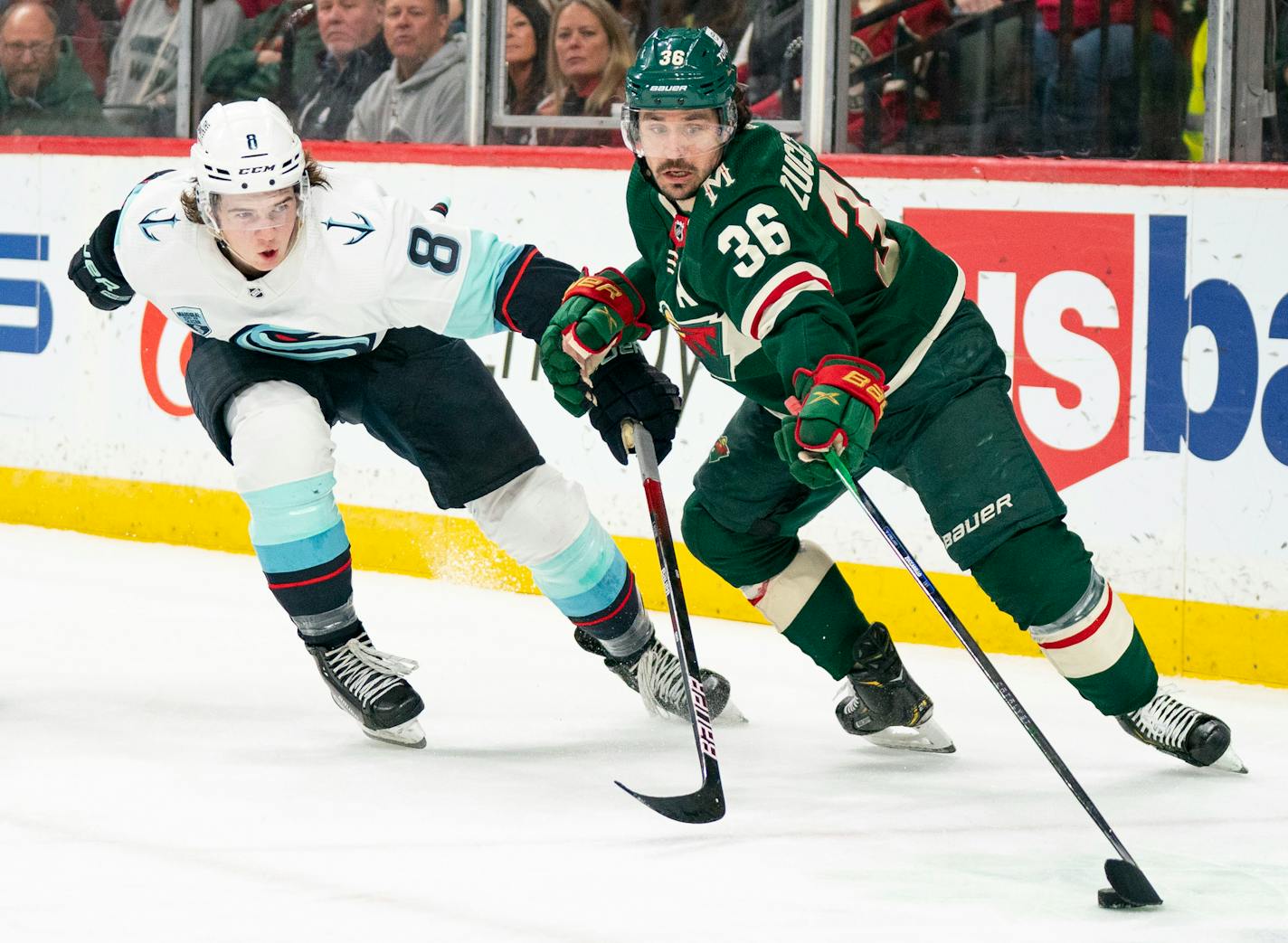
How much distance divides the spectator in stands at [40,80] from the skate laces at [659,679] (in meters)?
2.95

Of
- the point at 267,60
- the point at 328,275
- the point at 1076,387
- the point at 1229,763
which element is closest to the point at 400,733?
the point at 328,275

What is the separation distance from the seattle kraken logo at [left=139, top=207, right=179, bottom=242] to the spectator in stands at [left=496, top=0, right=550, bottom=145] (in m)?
1.73

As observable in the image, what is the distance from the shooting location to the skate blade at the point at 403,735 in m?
2.95

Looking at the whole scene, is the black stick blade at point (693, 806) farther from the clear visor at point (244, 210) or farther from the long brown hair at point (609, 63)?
the long brown hair at point (609, 63)

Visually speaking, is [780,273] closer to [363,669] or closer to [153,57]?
[363,669]

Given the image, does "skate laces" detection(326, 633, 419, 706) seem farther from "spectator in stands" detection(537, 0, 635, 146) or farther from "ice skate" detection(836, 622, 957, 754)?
"spectator in stands" detection(537, 0, 635, 146)

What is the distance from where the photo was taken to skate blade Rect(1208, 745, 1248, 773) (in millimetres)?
2811

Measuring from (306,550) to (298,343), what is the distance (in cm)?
33

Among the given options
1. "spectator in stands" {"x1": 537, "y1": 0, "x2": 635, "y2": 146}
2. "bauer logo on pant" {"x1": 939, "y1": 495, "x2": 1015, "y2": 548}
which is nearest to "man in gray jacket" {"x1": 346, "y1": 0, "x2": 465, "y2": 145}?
"spectator in stands" {"x1": 537, "y1": 0, "x2": 635, "y2": 146}

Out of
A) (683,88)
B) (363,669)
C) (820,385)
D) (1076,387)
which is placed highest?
(683,88)

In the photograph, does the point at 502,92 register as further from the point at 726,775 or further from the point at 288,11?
the point at 726,775

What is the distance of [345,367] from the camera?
304 centimetres

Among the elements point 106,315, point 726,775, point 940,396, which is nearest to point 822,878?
point 726,775

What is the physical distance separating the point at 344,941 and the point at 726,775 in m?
0.91
